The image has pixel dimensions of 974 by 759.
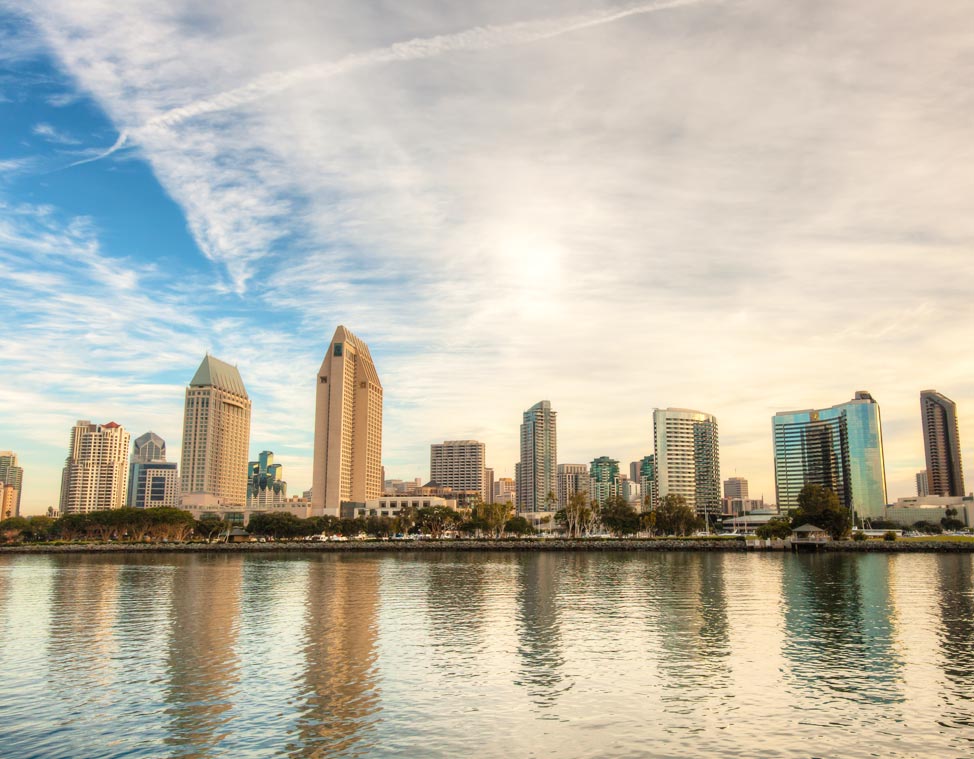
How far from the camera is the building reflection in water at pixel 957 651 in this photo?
1364 inches

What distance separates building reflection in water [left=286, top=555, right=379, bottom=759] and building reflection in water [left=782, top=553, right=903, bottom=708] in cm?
2161

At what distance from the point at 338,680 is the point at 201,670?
8.68 meters

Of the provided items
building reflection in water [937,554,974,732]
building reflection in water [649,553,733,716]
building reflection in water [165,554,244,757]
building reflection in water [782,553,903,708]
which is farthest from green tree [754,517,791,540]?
building reflection in water [165,554,244,757]

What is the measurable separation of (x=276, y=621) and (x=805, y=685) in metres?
41.6

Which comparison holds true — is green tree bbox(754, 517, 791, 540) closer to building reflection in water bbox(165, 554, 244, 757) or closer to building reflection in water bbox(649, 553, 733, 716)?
building reflection in water bbox(649, 553, 733, 716)

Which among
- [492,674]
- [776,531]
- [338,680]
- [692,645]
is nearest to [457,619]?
[692,645]

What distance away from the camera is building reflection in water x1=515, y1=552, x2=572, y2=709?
39.7 meters

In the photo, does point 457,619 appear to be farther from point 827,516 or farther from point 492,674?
point 827,516

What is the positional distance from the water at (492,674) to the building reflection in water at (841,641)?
214 millimetres

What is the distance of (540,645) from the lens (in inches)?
2030

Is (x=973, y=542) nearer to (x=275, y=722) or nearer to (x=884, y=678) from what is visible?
(x=884, y=678)

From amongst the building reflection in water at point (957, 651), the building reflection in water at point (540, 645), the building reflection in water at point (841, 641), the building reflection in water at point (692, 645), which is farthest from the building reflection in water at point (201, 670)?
the building reflection in water at point (957, 651)

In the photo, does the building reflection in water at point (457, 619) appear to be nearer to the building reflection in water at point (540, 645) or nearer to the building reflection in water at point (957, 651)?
the building reflection in water at point (540, 645)

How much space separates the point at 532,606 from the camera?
72.8 meters
